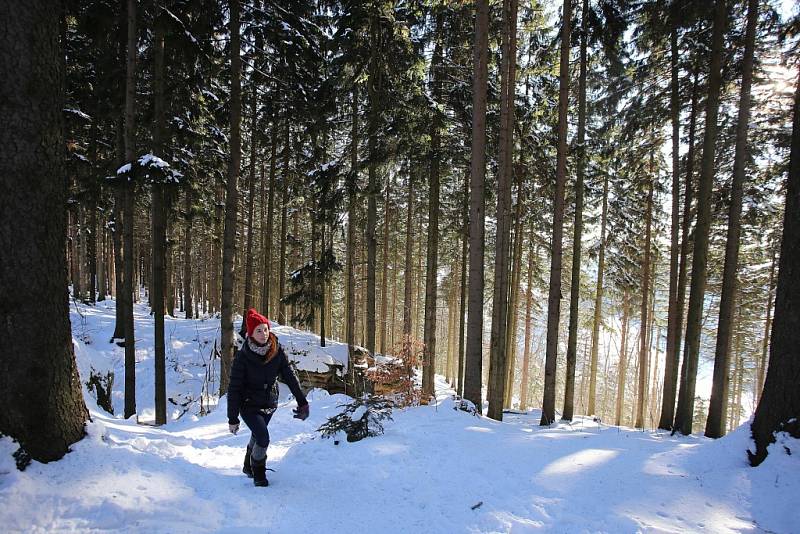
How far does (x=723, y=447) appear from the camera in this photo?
4.62 m

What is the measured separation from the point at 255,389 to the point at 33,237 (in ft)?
8.01

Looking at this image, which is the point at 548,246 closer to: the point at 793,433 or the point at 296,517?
the point at 793,433

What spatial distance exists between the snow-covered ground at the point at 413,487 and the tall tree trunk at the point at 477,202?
2820mm

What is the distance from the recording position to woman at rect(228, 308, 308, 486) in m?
4.26

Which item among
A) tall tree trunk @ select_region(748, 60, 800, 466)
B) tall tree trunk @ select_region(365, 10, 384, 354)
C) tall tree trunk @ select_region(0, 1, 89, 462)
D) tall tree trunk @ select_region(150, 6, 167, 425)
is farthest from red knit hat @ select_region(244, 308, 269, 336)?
tall tree trunk @ select_region(365, 10, 384, 354)

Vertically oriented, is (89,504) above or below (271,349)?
below

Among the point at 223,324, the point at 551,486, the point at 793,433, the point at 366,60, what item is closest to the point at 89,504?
the point at 551,486

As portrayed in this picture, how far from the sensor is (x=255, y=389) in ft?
14.4

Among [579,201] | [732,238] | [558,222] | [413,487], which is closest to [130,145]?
[413,487]

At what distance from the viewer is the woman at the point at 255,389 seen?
4.26 meters

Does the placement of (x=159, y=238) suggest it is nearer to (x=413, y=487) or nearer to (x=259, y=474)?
(x=259, y=474)

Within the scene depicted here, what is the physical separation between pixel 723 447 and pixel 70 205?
20.0 m

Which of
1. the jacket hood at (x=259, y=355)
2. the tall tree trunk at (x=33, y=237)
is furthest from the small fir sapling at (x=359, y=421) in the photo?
the tall tree trunk at (x=33, y=237)

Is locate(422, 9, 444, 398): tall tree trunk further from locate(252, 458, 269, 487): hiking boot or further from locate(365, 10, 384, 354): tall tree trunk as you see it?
locate(252, 458, 269, 487): hiking boot
